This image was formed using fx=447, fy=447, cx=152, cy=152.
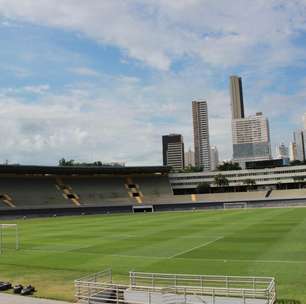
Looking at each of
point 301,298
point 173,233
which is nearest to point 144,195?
point 173,233

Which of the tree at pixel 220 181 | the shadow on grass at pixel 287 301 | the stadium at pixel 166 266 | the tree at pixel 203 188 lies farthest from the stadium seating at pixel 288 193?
the shadow on grass at pixel 287 301

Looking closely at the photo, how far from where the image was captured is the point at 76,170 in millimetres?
120125

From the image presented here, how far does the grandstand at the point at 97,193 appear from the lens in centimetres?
10438

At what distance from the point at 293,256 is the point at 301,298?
10228 millimetres

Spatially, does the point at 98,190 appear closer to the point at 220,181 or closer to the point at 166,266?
the point at 220,181

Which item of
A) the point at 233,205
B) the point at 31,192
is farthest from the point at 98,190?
the point at 233,205

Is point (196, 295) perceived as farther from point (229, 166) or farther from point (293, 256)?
point (229, 166)

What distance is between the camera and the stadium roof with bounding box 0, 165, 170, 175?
108 metres

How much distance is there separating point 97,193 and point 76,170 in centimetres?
839

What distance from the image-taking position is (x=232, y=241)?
120 ft

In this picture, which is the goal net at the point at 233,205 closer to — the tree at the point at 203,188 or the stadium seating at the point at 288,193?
the stadium seating at the point at 288,193

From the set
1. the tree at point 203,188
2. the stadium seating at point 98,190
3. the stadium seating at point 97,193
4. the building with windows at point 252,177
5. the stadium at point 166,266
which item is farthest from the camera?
the tree at point 203,188

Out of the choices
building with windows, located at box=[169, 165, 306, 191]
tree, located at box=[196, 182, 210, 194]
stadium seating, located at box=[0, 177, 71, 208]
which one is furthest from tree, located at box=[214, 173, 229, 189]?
stadium seating, located at box=[0, 177, 71, 208]

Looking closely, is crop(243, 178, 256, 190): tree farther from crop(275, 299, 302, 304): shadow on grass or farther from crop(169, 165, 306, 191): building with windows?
crop(275, 299, 302, 304): shadow on grass
